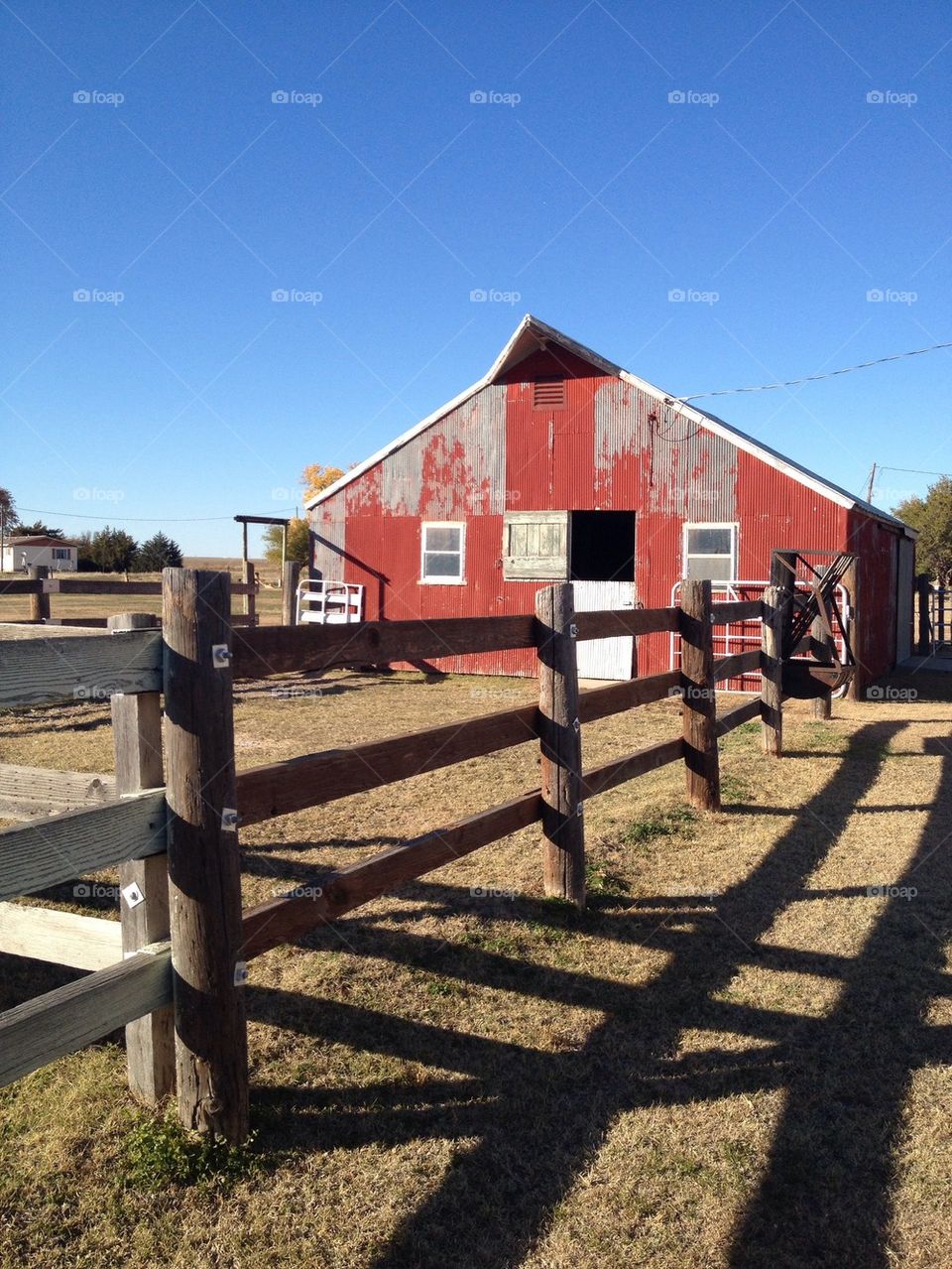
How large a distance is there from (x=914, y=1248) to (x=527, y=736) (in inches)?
116

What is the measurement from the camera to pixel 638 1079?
145 inches

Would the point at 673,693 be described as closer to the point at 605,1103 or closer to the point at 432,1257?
the point at 605,1103

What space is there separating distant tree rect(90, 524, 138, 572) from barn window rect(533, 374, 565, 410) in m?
48.0

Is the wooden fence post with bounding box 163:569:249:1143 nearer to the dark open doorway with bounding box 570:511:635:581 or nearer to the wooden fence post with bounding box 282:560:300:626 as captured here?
the wooden fence post with bounding box 282:560:300:626

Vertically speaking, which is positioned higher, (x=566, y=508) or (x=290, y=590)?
(x=566, y=508)

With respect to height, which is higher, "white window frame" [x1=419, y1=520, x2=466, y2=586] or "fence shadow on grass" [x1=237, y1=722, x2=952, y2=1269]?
"white window frame" [x1=419, y1=520, x2=466, y2=586]

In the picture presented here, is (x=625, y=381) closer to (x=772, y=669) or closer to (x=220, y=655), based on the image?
(x=772, y=669)

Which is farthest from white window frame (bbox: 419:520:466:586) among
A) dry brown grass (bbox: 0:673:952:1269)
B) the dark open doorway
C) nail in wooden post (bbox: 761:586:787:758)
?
dry brown grass (bbox: 0:673:952:1269)

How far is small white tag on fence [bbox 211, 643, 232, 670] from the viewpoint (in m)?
3.05

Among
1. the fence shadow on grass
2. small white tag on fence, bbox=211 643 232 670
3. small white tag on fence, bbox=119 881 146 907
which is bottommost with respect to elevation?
the fence shadow on grass

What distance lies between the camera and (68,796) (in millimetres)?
3801

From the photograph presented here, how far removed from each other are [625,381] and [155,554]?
50.7 metres

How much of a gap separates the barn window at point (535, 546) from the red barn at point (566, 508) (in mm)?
29

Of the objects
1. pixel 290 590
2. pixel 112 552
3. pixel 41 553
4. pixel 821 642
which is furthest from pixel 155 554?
pixel 821 642
